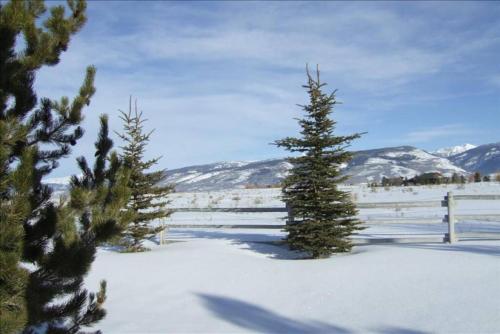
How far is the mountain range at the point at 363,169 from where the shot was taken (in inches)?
3132

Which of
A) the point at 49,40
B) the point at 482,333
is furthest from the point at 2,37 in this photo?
the point at 482,333

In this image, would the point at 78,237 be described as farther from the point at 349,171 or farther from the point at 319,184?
the point at 349,171

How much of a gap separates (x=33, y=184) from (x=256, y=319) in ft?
13.1

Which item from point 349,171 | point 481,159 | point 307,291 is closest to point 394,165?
point 349,171

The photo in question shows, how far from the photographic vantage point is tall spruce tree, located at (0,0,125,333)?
11.7 ft

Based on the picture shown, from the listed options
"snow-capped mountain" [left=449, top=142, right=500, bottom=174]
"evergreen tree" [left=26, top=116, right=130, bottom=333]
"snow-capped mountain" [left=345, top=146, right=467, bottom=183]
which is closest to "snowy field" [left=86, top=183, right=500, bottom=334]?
"evergreen tree" [left=26, top=116, right=130, bottom=333]

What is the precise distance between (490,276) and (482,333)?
225 cm

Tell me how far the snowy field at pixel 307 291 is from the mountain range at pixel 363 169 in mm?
59717


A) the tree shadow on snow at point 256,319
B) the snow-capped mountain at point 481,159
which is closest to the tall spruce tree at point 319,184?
the tree shadow on snow at point 256,319

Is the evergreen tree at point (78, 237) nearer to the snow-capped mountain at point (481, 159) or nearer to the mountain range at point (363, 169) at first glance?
the mountain range at point (363, 169)

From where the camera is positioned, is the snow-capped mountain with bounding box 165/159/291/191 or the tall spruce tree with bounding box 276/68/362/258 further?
the snow-capped mountain with bounding box 165/159/291/191

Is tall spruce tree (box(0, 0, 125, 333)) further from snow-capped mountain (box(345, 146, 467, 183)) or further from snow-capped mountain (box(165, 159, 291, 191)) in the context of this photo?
snow-capped mountain (box(165, 159, 291, 191))

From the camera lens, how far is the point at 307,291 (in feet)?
25.4

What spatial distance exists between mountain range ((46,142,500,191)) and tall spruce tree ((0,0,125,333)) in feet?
214
